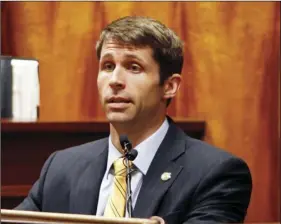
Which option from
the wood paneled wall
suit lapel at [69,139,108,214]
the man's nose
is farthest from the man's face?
the wood paneled wall

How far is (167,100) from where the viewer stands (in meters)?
1.40

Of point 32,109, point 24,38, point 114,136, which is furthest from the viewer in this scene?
point 24,38

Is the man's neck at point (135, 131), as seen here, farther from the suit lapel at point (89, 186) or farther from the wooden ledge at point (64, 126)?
the wooden ledge at point (64, 126)

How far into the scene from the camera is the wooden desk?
5.50 ft

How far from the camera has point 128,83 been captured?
4.23ft

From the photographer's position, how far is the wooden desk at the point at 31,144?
1676 millimetres

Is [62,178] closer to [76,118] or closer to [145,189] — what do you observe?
[145,189]

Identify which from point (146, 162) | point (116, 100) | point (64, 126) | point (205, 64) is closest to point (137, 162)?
point (146, 162)

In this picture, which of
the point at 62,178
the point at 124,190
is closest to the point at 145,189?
the point at 124,190

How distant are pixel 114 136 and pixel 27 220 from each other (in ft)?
1.45

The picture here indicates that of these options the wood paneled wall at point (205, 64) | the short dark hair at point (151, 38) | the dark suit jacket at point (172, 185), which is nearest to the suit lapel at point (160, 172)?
the dark suit jacket at point (172, 185)

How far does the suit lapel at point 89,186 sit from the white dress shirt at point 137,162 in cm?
1

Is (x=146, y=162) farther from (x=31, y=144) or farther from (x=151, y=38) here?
(x=31, y=144)

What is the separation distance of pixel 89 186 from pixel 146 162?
11 cm
